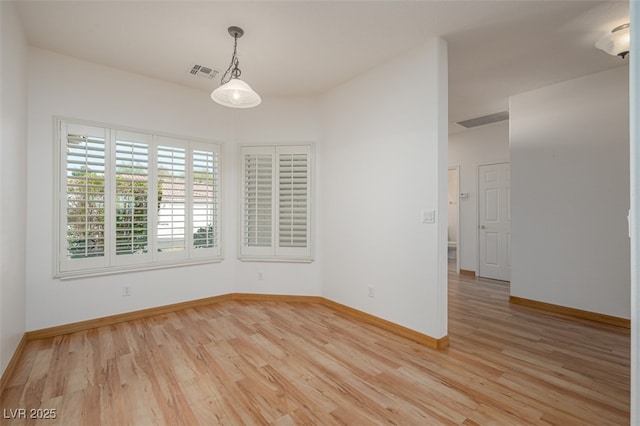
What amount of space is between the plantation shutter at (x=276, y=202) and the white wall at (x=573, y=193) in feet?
10.1

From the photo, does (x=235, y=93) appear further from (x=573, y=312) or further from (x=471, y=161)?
(x=471, y=161)

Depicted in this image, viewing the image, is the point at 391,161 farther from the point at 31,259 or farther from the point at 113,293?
the point at 31,259

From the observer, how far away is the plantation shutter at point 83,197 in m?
3.15

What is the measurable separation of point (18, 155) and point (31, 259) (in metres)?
1.07

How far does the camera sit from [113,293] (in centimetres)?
342

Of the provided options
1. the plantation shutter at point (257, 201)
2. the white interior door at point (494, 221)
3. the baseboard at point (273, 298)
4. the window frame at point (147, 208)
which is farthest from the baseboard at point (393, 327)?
the white interior door at point (494, 221)

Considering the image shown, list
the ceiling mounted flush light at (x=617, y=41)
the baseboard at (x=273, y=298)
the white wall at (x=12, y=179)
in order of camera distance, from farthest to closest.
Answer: the baseboard at (x=273, y=298)
the ceiling mounted flush light at (x=617, y=41)
the white wall at (x=12, y=179)

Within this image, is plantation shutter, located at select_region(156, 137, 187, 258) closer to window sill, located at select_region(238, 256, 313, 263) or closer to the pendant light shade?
window sill, located at select_region(238, 256, 313, 263)

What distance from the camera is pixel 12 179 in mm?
2428

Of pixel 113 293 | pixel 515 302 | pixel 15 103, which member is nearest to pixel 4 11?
pixel 15 103

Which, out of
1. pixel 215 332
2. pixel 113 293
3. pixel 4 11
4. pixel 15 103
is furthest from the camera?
pixel 113 293

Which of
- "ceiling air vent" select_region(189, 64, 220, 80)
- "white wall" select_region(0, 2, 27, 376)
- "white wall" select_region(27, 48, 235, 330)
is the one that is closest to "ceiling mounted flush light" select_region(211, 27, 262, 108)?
"ceiling air vent" select_region(189, 64, 220, 80)

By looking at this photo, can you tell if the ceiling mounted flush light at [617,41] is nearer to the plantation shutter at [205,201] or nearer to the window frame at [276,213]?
Answer: the window frame at [276,213]

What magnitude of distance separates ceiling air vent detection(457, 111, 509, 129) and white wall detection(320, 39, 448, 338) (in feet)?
9.13
